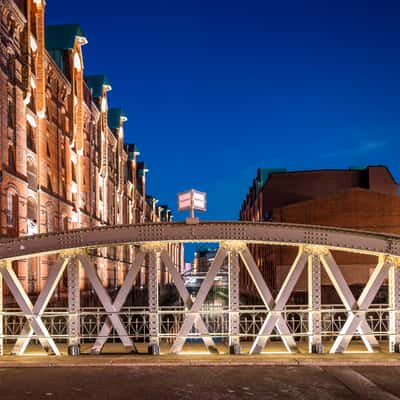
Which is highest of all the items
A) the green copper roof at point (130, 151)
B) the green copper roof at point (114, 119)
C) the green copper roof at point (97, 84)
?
the green copper roof at point (97, 84)

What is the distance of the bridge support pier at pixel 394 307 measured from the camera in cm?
1244

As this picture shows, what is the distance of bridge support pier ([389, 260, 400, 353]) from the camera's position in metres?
12.4

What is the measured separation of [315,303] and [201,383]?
4.36 m

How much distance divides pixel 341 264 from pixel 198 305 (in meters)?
32.0

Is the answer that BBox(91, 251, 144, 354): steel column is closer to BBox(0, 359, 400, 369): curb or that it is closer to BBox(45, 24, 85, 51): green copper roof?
BBox(0, 359, 400, 369): curb

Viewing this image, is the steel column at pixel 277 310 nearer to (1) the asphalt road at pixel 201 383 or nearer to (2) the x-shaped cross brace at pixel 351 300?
(2) the x-shaped cross brace at pixel 351 300

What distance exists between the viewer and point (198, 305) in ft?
40.1

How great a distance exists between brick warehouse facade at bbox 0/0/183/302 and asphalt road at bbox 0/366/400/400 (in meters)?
15.1

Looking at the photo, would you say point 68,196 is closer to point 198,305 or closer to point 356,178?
point 198,305

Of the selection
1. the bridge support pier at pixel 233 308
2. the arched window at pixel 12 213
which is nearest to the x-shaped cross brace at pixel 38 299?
the bridge support pier at pixel 233 308

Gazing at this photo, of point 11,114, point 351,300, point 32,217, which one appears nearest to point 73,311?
point 351,300

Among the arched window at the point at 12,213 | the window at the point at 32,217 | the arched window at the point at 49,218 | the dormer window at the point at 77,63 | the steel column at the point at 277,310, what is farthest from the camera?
the dormer window at the point at 77,63

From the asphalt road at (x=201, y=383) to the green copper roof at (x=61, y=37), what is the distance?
34248 millimetres

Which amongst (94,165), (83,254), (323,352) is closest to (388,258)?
(323,352)
